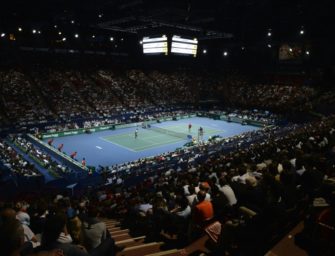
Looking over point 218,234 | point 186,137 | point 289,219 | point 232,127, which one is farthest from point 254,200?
point 232,127

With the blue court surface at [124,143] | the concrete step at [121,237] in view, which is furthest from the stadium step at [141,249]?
the blue court surface at [124,143]

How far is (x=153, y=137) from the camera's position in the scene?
→ 3825 centimetres

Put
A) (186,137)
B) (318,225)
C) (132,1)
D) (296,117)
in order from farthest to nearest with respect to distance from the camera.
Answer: (296,117) < (186,137) < (132,1) < (318,225)

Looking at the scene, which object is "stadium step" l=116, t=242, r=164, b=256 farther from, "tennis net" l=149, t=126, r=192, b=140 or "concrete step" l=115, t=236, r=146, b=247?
"tennis net" l=149, t=126, r=192, b=140

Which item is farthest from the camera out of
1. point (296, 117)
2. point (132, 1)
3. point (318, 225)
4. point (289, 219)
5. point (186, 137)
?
point (296, 117)

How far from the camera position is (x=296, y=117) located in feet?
146

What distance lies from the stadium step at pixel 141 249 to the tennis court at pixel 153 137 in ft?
83.2

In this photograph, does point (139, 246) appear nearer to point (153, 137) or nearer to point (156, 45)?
point (153, 137)

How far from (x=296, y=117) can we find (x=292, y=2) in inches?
686

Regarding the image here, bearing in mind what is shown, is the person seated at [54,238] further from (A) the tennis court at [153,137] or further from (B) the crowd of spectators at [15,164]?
(A) the tennis court at [153,137]

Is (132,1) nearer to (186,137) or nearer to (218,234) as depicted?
(186,137)

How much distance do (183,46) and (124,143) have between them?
49.7 ft

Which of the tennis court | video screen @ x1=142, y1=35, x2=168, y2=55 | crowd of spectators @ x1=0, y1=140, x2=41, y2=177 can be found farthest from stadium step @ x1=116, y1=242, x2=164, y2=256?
video screen @ x1=142, y1=35, x2=168, y2=55

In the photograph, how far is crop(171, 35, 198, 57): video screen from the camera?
124ft
